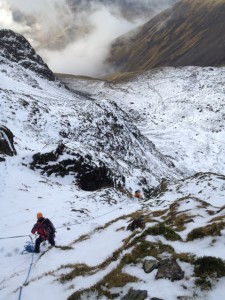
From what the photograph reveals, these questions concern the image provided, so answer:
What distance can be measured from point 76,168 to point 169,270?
784 inches

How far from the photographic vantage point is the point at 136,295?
27.0ft

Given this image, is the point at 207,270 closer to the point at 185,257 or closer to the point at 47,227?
the point at 185,257

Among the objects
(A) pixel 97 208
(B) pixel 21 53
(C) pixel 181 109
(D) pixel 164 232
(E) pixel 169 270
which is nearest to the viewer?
(E) pixel 169 270

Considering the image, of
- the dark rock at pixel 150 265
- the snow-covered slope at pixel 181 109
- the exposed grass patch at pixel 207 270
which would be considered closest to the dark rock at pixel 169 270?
the dark rock at pixel 150 265

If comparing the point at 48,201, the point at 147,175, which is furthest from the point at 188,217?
the point at 147,175

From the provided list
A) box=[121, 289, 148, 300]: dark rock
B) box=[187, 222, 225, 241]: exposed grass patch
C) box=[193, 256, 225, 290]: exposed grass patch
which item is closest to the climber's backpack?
box=[187, 222, 225, 241]: exposed grass patch

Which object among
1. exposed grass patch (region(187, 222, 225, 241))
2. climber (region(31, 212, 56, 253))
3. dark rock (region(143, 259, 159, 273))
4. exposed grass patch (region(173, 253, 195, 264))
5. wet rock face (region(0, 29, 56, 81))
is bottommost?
climber (region(31, 212, 56, 253))

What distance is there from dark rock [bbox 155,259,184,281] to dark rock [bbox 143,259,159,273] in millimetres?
128

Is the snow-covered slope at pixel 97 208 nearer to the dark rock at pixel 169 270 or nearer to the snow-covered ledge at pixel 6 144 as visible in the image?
the dark rock at pixel 169 270

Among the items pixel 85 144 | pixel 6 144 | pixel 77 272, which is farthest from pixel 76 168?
pixel 77 272

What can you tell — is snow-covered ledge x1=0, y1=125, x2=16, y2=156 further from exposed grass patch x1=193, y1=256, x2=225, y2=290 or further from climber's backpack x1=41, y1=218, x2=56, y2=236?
exposed grass patch x1=193, y1=256, x2=225, y2=290

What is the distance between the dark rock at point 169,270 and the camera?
28.9 feet

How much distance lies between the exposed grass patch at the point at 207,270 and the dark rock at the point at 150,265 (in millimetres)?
975

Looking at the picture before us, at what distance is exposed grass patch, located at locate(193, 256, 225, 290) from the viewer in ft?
27.2
